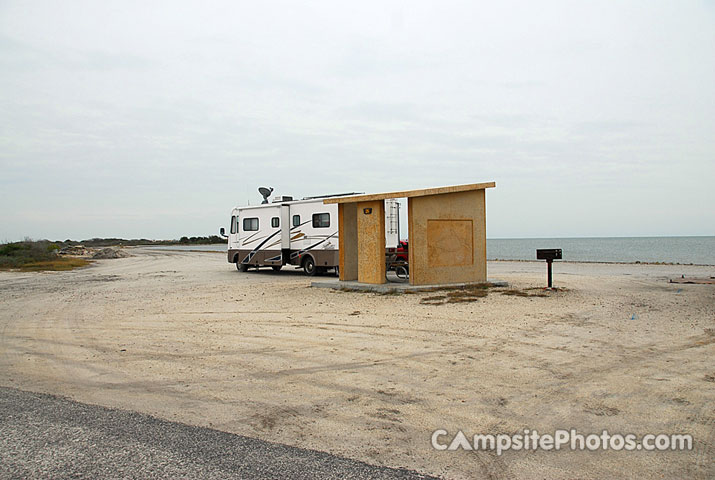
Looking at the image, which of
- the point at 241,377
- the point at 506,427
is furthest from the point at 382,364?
the point at 506,427

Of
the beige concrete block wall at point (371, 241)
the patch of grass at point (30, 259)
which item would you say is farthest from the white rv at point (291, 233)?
the patch of grass at point (30, 259)

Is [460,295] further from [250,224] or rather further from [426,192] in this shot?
[250,224]

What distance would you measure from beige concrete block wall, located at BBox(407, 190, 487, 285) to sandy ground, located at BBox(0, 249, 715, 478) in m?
2.10

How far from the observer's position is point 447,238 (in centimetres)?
1377

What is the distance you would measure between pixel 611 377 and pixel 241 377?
3.76 metres

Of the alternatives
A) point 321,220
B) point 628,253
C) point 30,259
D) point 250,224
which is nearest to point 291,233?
point 321,220

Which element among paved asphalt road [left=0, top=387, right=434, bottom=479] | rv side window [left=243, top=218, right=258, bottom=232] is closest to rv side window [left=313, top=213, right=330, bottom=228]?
rv side window [left=243, top=218, right=258, bottom=232]

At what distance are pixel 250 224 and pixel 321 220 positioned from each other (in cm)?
400

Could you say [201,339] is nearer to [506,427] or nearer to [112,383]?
[112,383]

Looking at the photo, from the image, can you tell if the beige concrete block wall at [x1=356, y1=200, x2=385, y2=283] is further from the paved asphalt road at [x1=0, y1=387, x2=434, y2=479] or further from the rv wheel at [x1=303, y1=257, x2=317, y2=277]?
the paved asphalt road at [x1=0, y1=387, x2=434, y2=479]

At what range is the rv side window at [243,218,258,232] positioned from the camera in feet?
72.9

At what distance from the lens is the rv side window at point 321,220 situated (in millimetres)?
Answer: 19719

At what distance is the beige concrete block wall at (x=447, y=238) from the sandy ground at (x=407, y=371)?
2104mm

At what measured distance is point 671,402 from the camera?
4762mm
